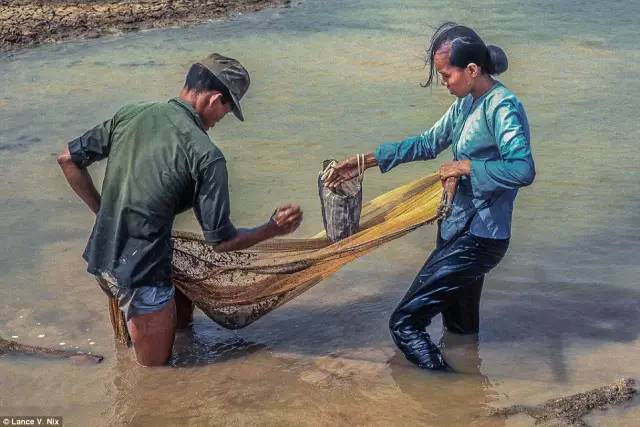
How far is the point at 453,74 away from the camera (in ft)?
13.7

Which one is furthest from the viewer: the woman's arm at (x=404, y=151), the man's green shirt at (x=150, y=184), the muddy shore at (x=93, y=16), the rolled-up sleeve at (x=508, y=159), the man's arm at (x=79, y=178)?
the muddy shore at (x=93, y=16)

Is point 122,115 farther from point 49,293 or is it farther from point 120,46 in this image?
point 120,46

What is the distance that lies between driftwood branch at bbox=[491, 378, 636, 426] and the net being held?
106 centimetres

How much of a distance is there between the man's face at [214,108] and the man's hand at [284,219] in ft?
1.73

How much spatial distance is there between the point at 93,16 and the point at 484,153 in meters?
9.90

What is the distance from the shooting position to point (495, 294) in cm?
580

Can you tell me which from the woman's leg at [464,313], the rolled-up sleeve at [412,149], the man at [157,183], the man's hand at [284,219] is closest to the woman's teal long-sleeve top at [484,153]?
the rolled-up sleeve at [412,149]

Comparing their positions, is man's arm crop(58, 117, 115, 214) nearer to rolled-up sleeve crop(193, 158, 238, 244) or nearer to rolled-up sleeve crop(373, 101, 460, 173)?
rolled-up sleeve crop(193, 158, 238, 244)

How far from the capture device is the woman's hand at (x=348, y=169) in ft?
15.4

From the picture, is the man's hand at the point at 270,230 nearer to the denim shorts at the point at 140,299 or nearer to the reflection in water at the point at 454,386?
the denim shorts at the point at 140,299

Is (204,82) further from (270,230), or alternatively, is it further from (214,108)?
(270,230)

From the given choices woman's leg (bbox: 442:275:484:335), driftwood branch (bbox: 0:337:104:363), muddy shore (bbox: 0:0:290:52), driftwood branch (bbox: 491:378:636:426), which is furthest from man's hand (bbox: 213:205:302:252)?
muddy shore (bbox: 0:0:290:52)

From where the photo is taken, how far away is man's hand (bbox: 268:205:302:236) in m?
4.23

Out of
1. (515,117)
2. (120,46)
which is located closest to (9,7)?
(120,46)
